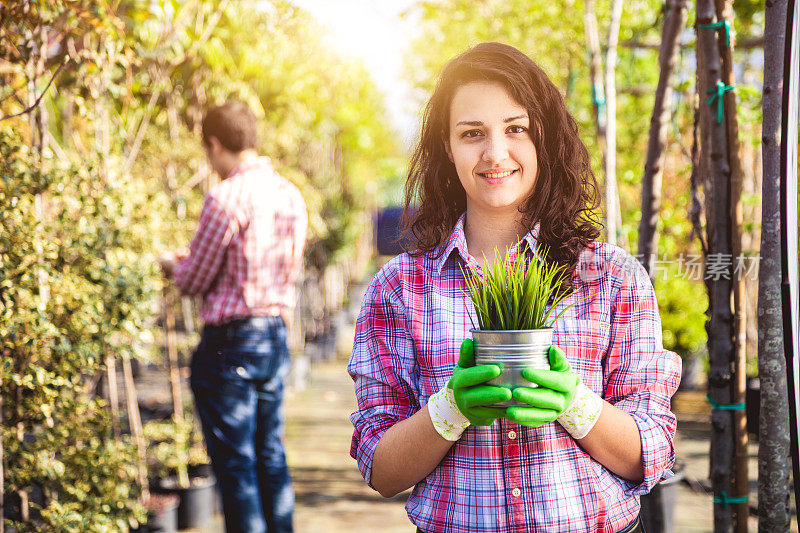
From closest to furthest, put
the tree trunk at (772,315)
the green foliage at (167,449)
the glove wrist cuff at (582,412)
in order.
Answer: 1. the glove wrist cuff at (582,412)
2. the tree trunk at (772,315)
3. the green foliage at (167,449)

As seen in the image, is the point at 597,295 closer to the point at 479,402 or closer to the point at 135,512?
the point at 479,402

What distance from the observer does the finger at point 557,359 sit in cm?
109

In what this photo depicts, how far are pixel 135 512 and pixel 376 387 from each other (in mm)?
2105

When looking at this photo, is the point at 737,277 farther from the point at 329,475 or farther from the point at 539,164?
the point at 329,475

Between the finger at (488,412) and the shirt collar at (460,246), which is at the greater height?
the shirt collar at (460,246)

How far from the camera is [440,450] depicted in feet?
4.09

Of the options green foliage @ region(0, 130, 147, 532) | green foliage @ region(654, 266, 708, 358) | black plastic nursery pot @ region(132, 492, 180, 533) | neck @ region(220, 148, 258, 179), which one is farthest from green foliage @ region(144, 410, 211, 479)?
green foliage @ region(654, 266, 708, 358)

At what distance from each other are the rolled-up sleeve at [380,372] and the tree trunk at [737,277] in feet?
4.62

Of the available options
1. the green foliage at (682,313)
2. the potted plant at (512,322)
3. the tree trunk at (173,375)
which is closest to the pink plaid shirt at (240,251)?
the tree trunk at (173,375)

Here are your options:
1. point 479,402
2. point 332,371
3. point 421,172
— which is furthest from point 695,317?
point 479,402

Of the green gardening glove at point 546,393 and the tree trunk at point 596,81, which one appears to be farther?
the tree trunk at point 596,81

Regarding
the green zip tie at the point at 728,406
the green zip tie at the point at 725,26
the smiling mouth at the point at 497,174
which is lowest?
the green zip tie at the point at 728,406

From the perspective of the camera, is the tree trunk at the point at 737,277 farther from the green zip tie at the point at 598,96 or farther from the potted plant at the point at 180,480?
the potted plant at the point at 180,480

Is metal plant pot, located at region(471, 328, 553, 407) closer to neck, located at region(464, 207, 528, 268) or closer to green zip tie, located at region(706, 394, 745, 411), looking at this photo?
neck, located at region(464, 207, 528, 268)
